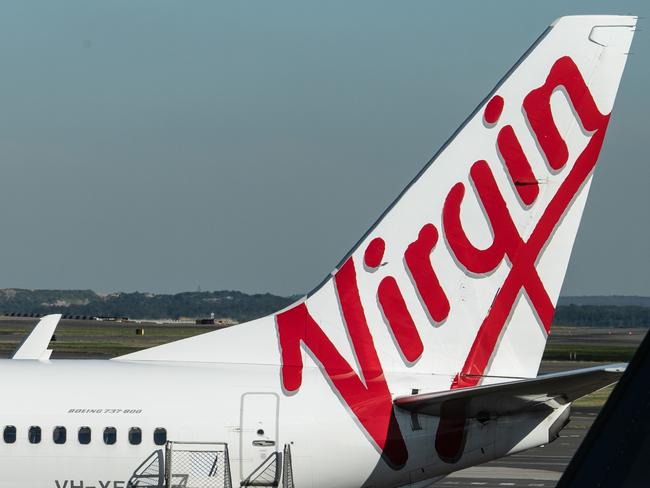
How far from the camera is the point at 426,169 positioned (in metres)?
18.3

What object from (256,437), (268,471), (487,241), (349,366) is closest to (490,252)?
(487,241)

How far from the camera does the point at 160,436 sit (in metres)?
17.3

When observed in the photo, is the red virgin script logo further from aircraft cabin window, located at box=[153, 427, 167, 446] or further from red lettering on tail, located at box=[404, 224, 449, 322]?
aircraft cabin window, located at box=[153, 427, 167, 446]

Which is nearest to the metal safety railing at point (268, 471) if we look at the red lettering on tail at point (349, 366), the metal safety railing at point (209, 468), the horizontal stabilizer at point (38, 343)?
the metal safety railing at point (209, 468)

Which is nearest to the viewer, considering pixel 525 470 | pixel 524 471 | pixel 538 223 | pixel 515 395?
pixel 515 395

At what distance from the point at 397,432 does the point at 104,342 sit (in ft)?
304

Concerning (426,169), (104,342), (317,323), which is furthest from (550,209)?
(104,342)

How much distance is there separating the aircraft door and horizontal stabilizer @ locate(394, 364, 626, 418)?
5.92ft

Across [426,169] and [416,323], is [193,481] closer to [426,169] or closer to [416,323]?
[416,323]

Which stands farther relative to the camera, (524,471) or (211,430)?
(524,471)

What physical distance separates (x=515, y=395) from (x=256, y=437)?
368cm

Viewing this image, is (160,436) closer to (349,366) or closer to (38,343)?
(349,366)

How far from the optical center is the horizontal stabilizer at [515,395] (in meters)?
15.3

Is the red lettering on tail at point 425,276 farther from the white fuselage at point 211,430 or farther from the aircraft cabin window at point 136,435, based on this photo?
the aircraft cabin window at point 136,435
